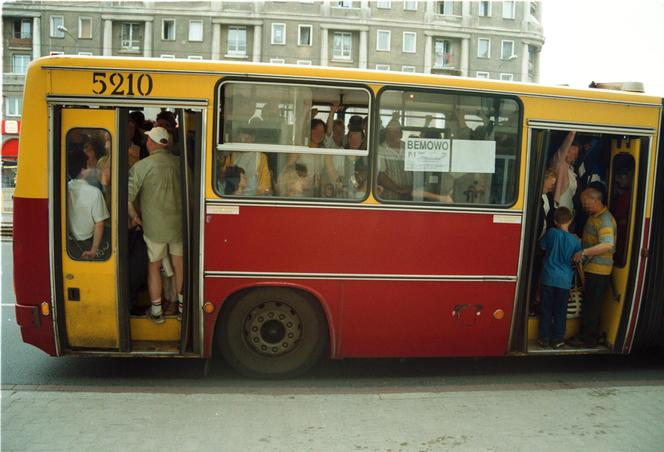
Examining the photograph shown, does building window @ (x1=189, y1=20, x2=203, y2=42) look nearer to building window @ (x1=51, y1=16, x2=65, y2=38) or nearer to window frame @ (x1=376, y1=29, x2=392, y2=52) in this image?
building window @ (x1=51, y1=16, x2=65, y2=38)

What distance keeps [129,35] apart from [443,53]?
2466 cm

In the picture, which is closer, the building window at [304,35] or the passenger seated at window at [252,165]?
the passenger seated at window at [252,165]

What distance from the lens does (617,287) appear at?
659cm

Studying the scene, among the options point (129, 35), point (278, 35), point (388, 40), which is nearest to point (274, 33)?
point (278, 35)

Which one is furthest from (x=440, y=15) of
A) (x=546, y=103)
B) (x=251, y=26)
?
(x=546, y=103)

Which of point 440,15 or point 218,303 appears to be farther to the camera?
point 440,15

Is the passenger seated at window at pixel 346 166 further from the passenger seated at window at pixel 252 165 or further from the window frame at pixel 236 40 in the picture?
the window frame at pixel 236 40

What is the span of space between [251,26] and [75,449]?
153 ft

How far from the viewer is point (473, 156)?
6070 mm

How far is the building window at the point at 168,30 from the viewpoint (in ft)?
153

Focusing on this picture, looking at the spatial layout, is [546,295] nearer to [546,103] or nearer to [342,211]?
[546,103]

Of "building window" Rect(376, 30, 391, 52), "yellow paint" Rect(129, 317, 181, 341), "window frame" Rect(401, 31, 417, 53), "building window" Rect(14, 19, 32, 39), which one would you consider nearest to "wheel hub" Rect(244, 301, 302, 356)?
"yellow paint" Rect(129, 317, 181, 341)

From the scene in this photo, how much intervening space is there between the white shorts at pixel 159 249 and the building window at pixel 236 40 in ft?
145

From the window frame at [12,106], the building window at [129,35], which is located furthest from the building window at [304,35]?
the window frame at [12,106]
